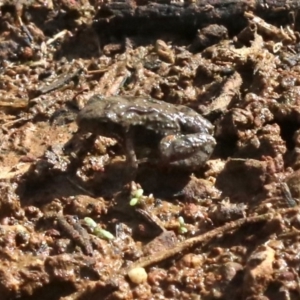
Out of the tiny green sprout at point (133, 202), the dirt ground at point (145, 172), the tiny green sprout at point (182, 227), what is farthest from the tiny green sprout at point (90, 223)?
the tiny green sprout at point (182, 227)

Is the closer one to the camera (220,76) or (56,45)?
(220,76)

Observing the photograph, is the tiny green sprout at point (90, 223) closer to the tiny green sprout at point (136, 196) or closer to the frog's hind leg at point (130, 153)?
the tiny green sprout at point (136, 196)

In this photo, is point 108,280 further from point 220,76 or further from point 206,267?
point 220,76

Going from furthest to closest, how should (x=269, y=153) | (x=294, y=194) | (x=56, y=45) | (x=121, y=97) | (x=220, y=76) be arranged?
1. (x=56, y=45)
2. (x=220, y=76)
3. (x=121, y=97)
4. (x=269, y=153)
5. (x=294, y=194)

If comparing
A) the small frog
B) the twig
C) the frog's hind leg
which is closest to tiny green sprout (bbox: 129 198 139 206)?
the frog's hind leg

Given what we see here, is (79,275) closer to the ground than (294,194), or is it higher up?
closer to the ground

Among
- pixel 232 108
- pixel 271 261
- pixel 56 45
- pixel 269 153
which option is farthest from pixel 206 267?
pixel 56 45

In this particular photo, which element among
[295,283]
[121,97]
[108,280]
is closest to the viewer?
[295,283]
